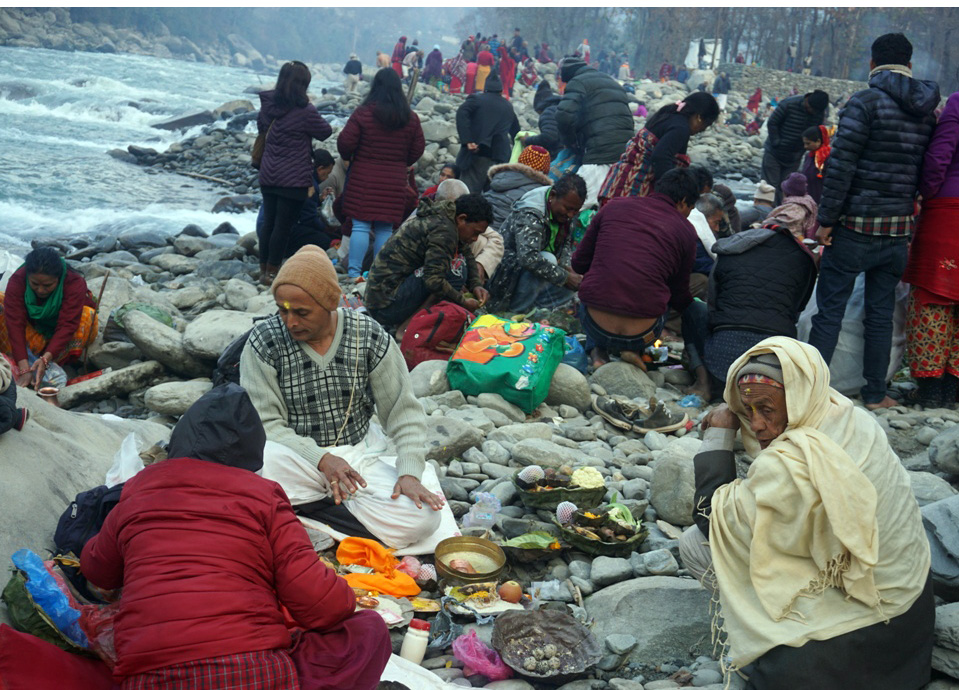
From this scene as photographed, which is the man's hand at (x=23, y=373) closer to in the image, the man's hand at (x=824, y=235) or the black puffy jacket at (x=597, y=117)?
the man's hand at (x=824, y=235)

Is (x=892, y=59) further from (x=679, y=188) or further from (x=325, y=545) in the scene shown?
(x=325, y=545)

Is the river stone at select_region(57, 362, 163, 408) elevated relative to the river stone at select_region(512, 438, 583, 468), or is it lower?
lower

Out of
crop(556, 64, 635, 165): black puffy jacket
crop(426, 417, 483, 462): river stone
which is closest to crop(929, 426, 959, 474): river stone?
crop(426, 417, 483, 462): river stone

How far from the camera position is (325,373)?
3643mm

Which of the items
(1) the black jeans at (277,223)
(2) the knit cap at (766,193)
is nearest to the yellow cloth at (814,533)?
(1) the black jeans at (277,223)

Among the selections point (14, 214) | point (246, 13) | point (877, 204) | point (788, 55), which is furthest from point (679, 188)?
point (246, 13)

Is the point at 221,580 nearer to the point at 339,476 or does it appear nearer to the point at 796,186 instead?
the point at 339,476

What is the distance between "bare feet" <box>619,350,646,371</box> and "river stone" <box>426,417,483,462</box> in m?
1.75

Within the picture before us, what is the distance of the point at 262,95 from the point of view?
25.0ft

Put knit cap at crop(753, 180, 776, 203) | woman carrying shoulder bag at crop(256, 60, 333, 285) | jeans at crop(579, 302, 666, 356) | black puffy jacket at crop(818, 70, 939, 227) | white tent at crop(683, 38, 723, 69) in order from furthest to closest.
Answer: white tent at crop(683, 38, 723, 69) < knit cap at crop(753, 180, 776, 203) < woman carrying shoulder bag at crop(256, 60, 333, 285) < jeans at crop(579, 302, 666, 356) < black puffy jacket at crop(818, 70, 939, 227)

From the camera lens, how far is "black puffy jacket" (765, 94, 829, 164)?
30.0 ft

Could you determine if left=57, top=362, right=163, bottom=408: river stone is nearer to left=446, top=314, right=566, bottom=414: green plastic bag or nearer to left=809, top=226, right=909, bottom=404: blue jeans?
left=446, top=314, right=566, bottom=414: green plastic bag

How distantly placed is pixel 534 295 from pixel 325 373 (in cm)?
346

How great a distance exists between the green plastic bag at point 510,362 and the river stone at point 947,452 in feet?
7.05
